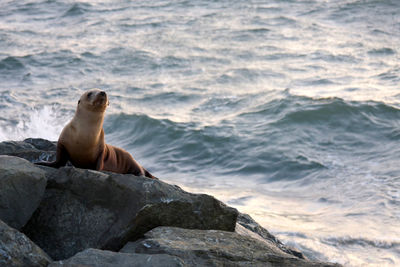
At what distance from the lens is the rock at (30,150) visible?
17.3ft

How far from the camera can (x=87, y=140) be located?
17.1ft

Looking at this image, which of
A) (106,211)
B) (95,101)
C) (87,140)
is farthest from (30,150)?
(106,211)

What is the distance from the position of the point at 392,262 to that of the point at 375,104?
6233 millimetres

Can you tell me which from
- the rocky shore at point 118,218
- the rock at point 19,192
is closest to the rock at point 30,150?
the rocky shore at point 118,218

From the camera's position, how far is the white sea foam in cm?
1180

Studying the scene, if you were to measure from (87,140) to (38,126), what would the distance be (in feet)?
24.5

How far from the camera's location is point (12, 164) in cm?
410

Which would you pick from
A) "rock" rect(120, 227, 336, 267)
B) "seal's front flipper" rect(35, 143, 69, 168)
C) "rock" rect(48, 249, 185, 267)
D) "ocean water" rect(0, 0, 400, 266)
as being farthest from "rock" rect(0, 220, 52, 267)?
"ocean water" rect(0, 0, 400, 266)

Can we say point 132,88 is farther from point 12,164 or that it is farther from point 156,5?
point 12,164

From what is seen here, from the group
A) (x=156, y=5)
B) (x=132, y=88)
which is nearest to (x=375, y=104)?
(x=132, y=88)

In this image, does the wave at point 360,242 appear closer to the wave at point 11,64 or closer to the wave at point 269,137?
the wave at point 269,137

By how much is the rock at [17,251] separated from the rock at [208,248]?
559 mm

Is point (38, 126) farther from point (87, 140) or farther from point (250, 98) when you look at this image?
point (87, 140)

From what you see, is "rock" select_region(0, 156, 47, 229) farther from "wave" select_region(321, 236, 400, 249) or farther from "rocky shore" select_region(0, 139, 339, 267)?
"wave" select_region(321, 236, 400, 249)
